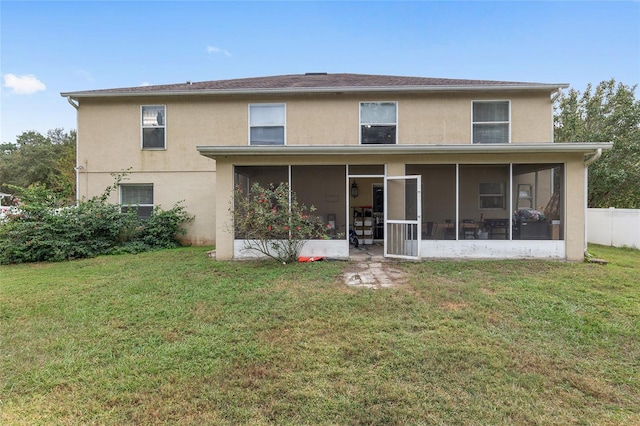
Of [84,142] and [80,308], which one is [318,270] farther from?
[84,142]

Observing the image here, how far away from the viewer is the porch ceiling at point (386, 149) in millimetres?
6523

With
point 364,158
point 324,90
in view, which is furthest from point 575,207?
point 324,90

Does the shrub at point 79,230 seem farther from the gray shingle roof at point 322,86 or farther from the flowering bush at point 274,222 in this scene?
the flowering bush at point 274,222

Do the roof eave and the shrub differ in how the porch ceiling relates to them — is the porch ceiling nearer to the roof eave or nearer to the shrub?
the roof eave

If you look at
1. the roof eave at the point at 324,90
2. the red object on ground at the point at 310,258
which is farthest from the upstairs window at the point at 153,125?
the red object on ground at the point at 310,258

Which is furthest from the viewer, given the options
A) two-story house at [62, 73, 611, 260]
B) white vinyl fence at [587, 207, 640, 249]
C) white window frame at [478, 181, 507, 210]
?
white vinyl fence at [587, 207, 640, 249]

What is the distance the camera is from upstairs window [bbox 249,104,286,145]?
958cm

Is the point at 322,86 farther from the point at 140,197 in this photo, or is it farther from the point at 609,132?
the point at 609,132

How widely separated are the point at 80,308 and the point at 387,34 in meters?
13.8

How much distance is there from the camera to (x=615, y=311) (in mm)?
4008

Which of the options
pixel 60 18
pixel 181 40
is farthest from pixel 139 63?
pixel 60 18

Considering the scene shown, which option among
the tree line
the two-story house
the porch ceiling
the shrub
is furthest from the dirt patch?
the tree line

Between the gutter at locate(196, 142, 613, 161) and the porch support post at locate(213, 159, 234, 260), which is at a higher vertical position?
the gutter at locate(196, 142, 613, 161)

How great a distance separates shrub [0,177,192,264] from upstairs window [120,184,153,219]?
30 cm
